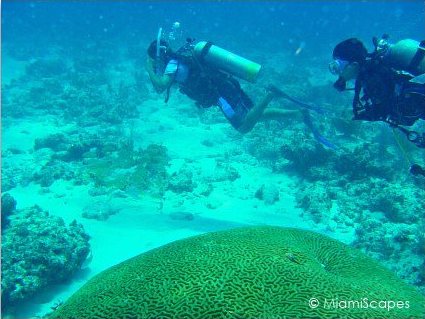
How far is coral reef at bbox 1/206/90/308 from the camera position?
482 cm

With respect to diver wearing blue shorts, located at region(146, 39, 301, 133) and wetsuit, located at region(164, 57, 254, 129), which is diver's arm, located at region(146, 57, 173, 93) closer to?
diver wearing blue shorts, located at region(146, 39, 301, 133)

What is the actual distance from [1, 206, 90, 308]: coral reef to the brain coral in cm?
193

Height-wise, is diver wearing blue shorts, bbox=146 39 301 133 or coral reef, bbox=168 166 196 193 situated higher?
diver wearing blue shorts, bbox=146 39 301 133

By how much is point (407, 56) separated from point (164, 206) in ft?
19.1

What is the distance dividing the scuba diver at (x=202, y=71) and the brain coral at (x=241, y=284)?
490 centimetres

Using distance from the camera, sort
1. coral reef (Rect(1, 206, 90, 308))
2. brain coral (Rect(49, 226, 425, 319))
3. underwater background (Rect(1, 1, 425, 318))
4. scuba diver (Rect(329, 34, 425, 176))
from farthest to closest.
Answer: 1. underwater background (Rect(1, 1, 425, 318))
2. coral reef (Rect(1, 206, 90, 308))
3. scuba diver (Rect(329, 34, 425, 176))
4. brain coral (Rect(49, 226, 425, 319))

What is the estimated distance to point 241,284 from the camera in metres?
2.97

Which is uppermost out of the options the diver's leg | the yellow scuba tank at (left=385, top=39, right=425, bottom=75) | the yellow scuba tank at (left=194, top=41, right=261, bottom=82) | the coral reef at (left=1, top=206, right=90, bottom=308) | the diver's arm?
the yellow scuba tank at (left=194, top=41, right=261, bottom=82)

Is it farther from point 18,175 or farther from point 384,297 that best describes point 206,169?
point 384,297

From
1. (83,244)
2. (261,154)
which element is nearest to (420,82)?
(83,244)

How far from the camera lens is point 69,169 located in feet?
30.8

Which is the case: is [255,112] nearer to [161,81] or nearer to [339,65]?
[161,81]

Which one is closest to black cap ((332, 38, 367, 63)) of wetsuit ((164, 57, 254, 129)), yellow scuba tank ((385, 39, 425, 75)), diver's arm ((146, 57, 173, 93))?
yellow scuba tank ((385, 39, 425, 75))

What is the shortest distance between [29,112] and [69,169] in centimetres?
774
